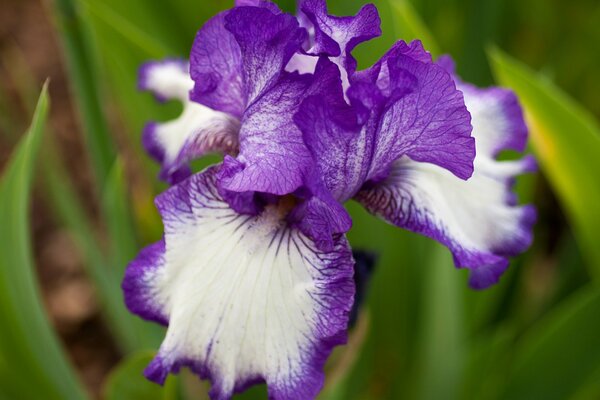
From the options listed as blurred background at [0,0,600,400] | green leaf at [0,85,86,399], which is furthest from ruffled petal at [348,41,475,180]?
green leaf at [0,85,86,399]

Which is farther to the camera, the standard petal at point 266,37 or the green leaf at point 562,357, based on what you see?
→ the green leaf at point 562,357

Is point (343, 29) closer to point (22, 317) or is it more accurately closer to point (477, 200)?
point (477, 200)

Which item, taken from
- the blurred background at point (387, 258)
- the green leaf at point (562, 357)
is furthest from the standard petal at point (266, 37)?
the green leaf at point (562, 357)

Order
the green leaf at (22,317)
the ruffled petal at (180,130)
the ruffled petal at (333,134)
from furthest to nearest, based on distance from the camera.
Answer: the green leaf at (22,317) < the ruffled petal at (180,130) < the ruffled petal at (333,134)

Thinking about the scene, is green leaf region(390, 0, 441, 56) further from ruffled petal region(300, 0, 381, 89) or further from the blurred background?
ruffled petal region(300, 0, 381, 89)

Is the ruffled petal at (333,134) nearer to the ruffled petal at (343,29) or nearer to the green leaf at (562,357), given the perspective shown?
the ruffled petal at (343,29)

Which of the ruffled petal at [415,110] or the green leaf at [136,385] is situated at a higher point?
the ruffled petal at [415,110]
